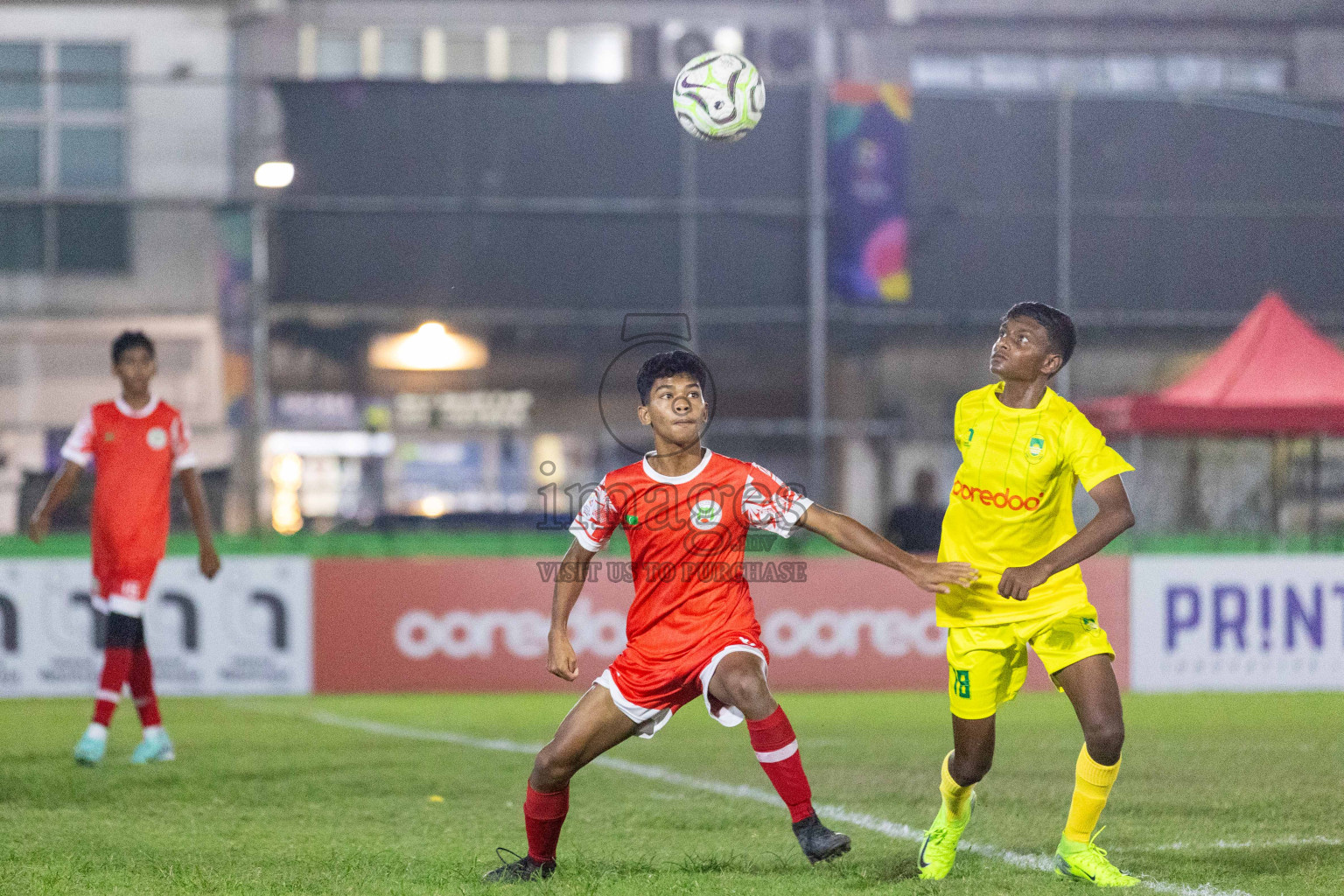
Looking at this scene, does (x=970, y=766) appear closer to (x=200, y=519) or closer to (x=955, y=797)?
(x=955, y=797)

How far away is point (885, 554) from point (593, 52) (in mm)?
23312

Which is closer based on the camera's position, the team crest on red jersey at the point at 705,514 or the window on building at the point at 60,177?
the team crest on red jersey at the point at 705,514

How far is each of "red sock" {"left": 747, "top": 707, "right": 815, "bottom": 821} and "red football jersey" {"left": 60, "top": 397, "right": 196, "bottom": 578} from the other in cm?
433

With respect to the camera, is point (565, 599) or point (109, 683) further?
point (109, 683)

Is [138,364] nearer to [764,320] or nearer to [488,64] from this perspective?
[764,320]

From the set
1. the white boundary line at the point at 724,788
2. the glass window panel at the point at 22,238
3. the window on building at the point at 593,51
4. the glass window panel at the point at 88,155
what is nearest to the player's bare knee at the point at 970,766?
the white boundary line at the point at 724,788

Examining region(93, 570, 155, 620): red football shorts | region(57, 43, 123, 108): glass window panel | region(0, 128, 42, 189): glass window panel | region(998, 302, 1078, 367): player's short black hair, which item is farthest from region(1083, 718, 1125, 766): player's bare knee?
region(0, 128, 42, 189): glass window panel

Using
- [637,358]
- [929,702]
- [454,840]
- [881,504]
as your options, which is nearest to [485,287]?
[637,358]

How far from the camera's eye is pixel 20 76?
56.0ft

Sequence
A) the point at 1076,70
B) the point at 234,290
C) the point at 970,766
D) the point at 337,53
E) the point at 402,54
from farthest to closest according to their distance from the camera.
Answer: the point at 1076,70
the point at 402,54
the point at 337,53
the point at 234,290
the point at 970,766

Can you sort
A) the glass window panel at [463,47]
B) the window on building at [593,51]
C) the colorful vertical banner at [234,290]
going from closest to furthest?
the colorful vertical banner at [234,290] < the window on building at [593,51] < the glass window panel at [463,47]

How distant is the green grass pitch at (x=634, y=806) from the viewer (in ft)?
16.2

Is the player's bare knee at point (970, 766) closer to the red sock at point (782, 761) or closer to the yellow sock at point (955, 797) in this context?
the yellow sock at point (955, 797)

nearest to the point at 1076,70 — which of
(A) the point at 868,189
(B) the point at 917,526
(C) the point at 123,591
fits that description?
(A) the point at 868,189
